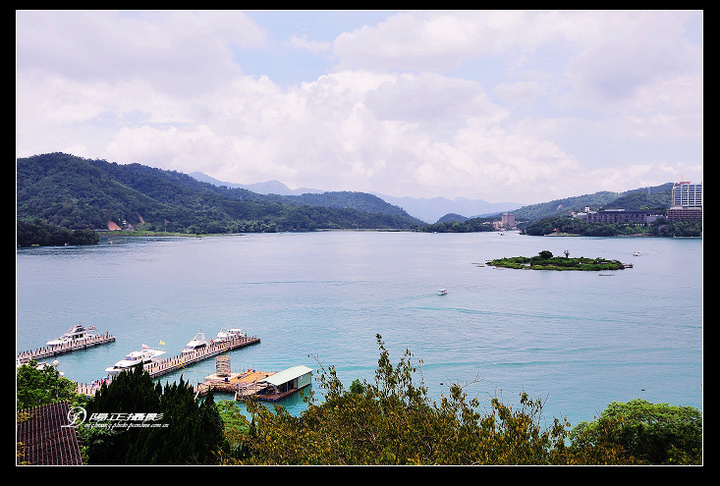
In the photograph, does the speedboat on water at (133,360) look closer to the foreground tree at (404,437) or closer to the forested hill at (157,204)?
the foreground tree at (404,437)

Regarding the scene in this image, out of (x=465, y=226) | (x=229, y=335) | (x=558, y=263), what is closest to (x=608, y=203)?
(x=465, y=226)

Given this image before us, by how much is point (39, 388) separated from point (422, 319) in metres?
10.7

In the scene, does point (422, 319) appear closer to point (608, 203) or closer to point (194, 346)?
point (194, 346)

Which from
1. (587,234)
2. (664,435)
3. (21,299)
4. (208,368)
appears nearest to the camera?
(664,435)

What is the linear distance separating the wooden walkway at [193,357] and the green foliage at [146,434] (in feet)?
21.2

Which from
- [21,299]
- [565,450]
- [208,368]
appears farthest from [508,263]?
[565,450]

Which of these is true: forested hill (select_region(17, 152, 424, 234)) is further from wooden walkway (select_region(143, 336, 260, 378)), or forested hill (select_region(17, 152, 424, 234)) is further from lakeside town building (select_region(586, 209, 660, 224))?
lakeside town building (select_region(586, 209, 660, 224))

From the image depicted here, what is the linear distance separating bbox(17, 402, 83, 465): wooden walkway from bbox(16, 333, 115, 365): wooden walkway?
8.81 meters

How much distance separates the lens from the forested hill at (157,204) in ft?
127
